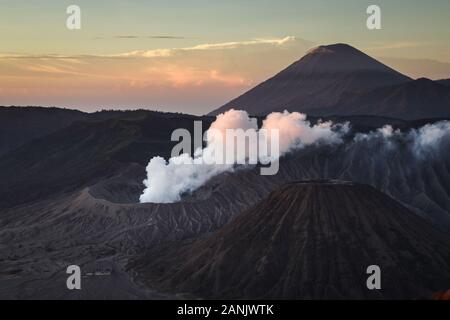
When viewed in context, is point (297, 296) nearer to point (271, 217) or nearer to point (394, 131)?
point (271, 217)

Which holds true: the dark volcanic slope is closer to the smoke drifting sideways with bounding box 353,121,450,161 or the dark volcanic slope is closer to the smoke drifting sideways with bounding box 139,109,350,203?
the smoke drifting sideways with bounding box 139,109,350,203

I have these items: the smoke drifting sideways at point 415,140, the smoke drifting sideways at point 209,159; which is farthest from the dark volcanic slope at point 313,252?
the smoke drifting sideways at point 415,140

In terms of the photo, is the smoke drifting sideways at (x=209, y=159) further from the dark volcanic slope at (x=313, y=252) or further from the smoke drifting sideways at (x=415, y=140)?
the dark volcanic slope at (x=313, y=252)

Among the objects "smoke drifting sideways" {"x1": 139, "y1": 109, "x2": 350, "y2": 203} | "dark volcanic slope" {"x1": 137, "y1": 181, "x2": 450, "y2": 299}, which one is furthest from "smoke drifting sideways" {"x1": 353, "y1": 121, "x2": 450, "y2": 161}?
"dark volcanic slope" {"x1": 137, "y1": 181, "x2": 450, "y2": 299}
